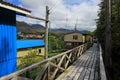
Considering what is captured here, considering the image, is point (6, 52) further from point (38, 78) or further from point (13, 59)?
point (38, 78)

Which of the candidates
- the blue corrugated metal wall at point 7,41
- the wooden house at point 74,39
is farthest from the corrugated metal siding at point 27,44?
the wooden house at point 74,39

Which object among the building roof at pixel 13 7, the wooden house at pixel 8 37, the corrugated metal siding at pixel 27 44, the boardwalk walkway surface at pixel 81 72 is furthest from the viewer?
the corrugated metal siding at pixel 27 44

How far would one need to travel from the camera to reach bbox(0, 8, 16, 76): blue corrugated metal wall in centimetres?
738

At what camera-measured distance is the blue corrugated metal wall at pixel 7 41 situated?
738cm

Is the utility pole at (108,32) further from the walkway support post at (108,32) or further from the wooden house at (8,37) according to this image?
the wooden house at (8,37)

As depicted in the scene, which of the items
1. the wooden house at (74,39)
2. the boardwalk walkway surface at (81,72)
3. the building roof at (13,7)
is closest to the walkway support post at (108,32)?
the boardwalk walkway surface at (81,72)

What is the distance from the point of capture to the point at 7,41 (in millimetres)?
7738

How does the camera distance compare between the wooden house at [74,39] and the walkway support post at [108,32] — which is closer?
the walkway support post at [108,32]

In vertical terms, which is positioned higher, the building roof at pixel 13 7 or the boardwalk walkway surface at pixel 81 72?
the building roof at pixel 13 7

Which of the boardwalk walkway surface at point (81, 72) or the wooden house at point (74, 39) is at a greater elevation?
the wooden house at point (74, 39)

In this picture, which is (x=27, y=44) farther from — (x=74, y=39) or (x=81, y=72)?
(x=74, y=39)

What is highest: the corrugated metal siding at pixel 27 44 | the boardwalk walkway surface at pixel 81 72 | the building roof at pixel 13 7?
the building roof at pixel 13 7

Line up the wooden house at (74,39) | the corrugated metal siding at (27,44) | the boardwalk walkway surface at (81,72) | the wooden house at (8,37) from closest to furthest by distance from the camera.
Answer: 1. the wooden house at (8,37)
2. the boardwalk walkway surface at (81,72)
3. the corrugated metal siding at (27,44)
4. the wooden house at (74,39)

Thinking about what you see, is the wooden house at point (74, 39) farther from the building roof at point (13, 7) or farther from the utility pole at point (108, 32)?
the building roof at point (13, 7)
